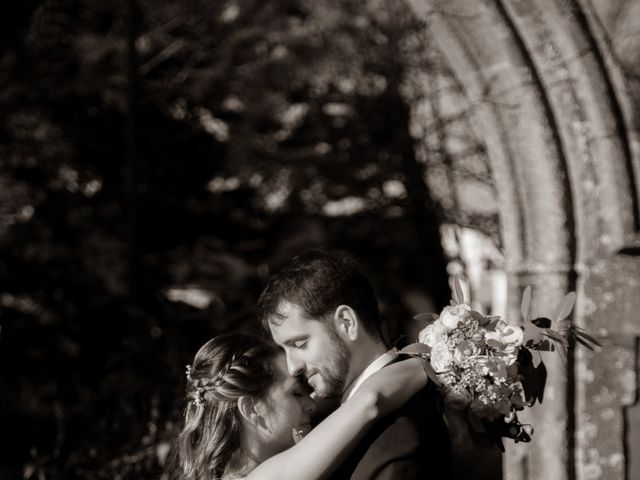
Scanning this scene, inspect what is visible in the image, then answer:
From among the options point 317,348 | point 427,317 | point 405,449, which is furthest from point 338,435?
point 427,317

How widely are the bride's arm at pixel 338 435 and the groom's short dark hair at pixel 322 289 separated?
0.27m

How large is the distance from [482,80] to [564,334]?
6.41 ft

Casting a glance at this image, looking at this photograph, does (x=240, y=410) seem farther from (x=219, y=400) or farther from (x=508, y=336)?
(x=508, y=336)

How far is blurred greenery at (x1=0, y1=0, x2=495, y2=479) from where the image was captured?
8164 mm

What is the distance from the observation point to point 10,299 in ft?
26.0

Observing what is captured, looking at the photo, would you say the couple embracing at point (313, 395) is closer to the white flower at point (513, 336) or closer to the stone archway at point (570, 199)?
the white flower at point (513, 336)

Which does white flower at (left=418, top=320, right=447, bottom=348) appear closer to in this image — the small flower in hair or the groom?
the groom

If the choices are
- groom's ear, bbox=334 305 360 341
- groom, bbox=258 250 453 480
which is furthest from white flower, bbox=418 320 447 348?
groom's ear, bbox=334 305 360 341

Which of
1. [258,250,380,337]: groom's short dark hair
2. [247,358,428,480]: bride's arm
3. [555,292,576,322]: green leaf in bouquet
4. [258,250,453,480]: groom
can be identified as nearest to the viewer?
[247,358,428,480]: bride's arm

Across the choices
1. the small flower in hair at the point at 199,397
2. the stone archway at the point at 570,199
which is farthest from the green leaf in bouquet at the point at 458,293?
the stone archway at the point at 570,199

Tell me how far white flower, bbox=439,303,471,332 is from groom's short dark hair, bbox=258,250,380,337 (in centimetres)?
22

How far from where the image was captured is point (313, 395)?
2.65 meters

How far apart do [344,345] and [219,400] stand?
1.52 ft

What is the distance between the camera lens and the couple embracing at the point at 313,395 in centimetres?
229
